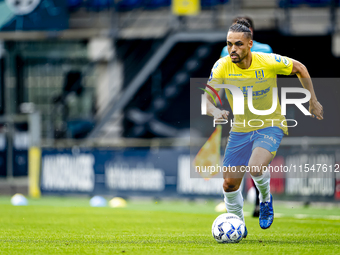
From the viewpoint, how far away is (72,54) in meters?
22.2

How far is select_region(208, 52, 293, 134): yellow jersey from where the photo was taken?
712cm

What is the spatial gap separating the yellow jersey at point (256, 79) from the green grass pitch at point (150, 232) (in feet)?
4.22

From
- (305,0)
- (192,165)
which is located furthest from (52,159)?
(305,0)

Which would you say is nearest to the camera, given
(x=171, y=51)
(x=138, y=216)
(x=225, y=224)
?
(x=225, y=224)

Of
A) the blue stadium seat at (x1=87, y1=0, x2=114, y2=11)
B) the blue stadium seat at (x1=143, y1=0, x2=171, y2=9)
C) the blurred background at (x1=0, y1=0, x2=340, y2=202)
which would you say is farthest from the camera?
the blue stadium seat at (x1=87, y1=0, x2=114, y2=11)

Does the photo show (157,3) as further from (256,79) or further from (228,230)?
(228,230)

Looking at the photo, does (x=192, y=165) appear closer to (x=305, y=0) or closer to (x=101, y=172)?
(x=101, y=172)

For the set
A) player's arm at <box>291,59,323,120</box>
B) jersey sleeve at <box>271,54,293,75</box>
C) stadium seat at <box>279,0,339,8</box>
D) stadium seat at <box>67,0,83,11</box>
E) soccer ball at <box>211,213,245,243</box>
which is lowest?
soccer ball at <box>211,213,245,243</box>

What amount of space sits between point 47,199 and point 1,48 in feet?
23.6

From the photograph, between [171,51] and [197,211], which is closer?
[197,211]

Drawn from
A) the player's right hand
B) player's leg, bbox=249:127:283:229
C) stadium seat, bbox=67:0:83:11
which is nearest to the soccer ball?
player's leg, bbox=249:127:283:229

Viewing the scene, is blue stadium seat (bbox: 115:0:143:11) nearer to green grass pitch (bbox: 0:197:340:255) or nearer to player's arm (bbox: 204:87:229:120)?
green grass pitch (bbox: 0:197:340:255)

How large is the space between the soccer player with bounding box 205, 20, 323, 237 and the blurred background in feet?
17.2

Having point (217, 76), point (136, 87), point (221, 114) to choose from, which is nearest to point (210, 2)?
point (136, 87)
